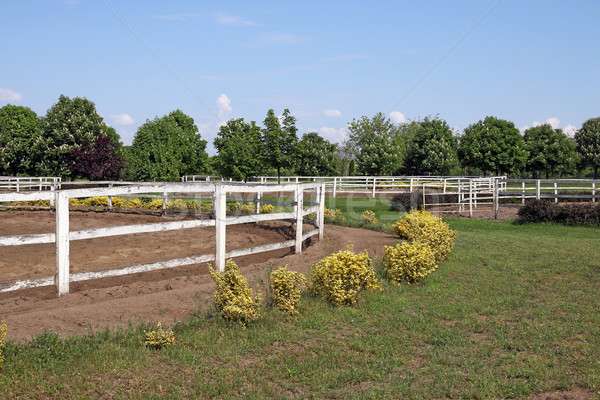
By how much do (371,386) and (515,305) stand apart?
3515mm

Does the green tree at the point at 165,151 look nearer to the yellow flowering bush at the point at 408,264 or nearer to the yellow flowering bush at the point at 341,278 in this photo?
the yellow flowering bush at the point at 408,264

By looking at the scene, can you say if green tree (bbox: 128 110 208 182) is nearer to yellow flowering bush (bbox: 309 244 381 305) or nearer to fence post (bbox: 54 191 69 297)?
fence post (bbox: 54 191 69 297)

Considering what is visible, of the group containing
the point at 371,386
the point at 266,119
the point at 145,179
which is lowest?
the point at 371,386

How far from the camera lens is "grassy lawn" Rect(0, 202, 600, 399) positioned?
13.8 ft

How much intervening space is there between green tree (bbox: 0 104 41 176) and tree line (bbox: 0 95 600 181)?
116 mm

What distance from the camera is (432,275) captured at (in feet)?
28.3

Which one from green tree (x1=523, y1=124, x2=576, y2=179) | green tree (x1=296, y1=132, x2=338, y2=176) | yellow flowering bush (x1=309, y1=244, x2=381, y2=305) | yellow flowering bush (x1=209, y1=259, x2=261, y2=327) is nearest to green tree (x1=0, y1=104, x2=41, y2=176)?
green tree (x1=296, y1=132, x2=338, y2=176)

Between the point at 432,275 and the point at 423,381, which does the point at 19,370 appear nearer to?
the point at 423,381

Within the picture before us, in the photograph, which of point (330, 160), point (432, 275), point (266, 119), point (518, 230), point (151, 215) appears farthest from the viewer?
point (330, 160)

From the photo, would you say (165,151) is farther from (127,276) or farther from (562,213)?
(127,276)

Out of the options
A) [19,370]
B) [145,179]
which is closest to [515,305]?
[19,370]

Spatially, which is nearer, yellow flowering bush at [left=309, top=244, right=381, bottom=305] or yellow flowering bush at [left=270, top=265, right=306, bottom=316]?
yellow flowering bush at [left=270, top=265, right=306, bottom=316]

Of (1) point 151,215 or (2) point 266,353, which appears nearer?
(2) point 266,353

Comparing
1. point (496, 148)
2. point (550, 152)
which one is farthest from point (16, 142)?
point (550, 152)
